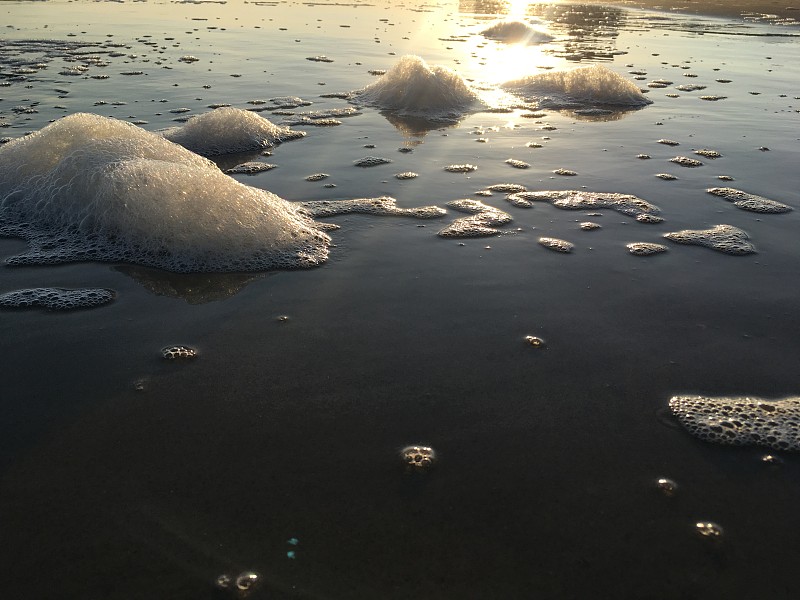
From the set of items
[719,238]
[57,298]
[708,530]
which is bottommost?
[708,530]

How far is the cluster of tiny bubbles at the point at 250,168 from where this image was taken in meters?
5.23

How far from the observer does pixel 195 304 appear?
3.14 m

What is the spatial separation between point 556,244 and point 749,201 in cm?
192

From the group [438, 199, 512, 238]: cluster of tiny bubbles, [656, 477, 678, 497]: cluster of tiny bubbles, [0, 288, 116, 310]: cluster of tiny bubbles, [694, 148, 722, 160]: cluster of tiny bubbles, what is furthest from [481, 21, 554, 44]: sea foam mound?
[656, 477, 678, 497]: cluster of tiny bubbles

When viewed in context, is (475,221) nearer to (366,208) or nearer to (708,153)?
(366,208)

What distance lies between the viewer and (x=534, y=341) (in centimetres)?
284

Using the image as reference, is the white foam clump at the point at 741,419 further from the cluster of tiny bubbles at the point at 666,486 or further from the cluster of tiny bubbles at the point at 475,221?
the cluster of tiny bubbles at the point at 475,221

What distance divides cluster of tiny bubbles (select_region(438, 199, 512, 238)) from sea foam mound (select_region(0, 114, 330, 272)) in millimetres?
911

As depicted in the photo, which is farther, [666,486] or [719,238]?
[719,238]

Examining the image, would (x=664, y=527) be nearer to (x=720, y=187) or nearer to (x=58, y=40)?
(x=720, y=187)

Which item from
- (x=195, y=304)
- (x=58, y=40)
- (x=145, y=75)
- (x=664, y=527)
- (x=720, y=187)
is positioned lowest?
(x=664, y=527)

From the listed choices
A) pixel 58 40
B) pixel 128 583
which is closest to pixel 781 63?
pixel 128 583

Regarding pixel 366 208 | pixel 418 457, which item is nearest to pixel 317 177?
pixel 366 208

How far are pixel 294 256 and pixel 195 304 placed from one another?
0.76m
